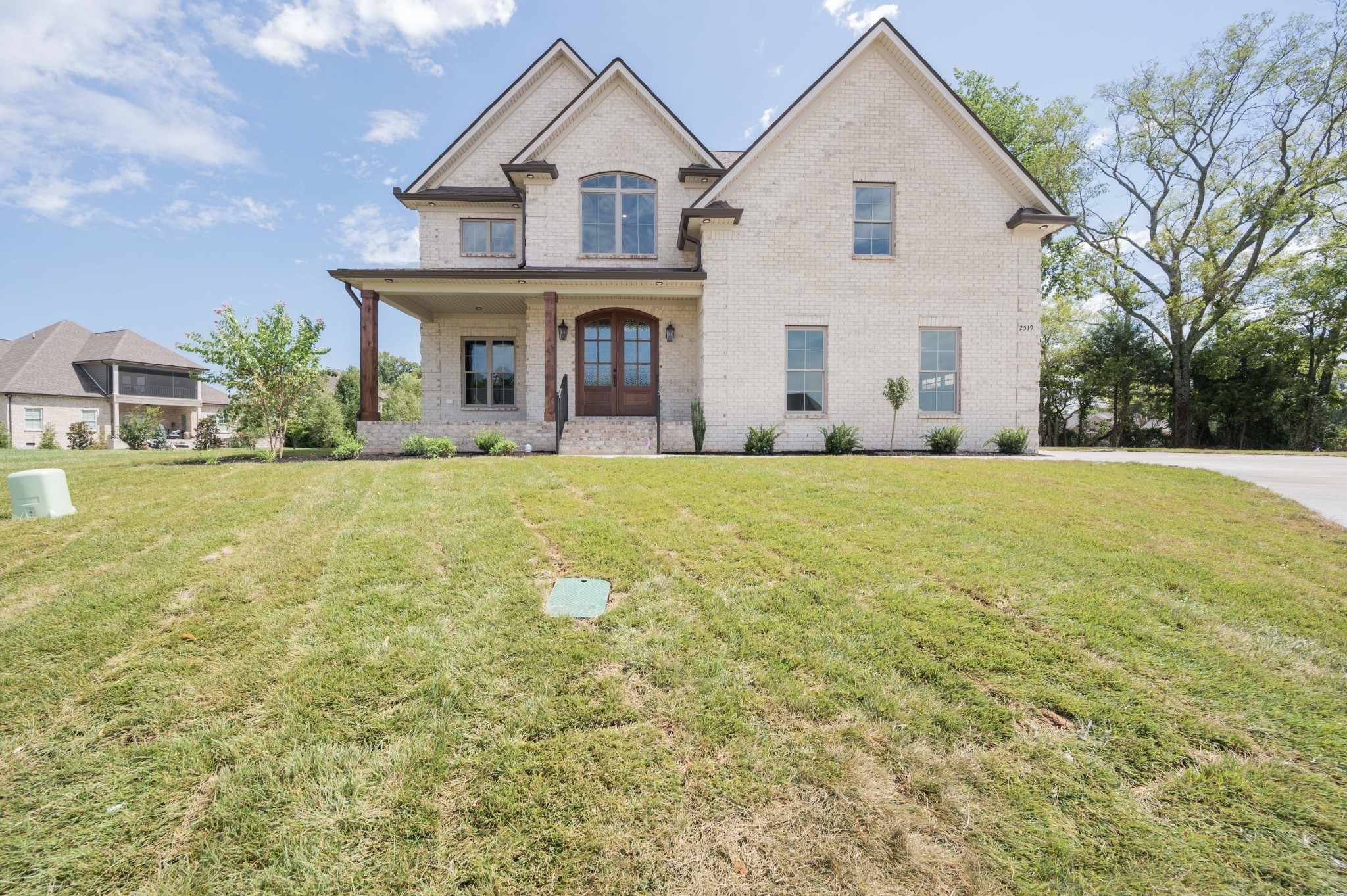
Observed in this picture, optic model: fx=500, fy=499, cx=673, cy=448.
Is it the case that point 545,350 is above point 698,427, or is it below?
above

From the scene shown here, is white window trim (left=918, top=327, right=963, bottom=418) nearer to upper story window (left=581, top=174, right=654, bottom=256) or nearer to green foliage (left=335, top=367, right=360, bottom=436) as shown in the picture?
upper story window (left=581, top=174, right=654, bottom=256)

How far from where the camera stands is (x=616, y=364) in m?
13.4

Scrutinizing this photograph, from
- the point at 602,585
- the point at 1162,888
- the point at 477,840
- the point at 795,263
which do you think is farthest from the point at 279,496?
the point at 795,263

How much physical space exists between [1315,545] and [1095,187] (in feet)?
86.2

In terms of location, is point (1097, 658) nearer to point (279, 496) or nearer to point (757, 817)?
point (757, 817)

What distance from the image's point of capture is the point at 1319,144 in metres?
19.3

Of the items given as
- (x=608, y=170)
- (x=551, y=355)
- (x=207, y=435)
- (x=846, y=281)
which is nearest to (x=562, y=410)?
(x=551, y=355)

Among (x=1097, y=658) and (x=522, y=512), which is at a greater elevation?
(x=522, y=512)

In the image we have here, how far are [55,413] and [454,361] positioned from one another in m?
28.3

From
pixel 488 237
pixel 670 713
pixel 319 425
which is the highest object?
pixel 488 237

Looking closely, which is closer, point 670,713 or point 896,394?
point 670,713

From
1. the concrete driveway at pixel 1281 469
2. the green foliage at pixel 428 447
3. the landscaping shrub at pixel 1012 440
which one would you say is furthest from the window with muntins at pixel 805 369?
the green foliage at pixel 428 447

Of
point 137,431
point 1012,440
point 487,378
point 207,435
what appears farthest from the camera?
point 137,431

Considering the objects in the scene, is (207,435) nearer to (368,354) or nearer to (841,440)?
(368,354)
